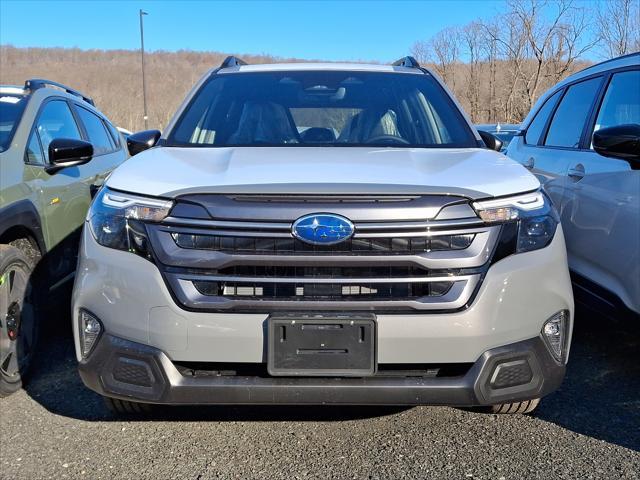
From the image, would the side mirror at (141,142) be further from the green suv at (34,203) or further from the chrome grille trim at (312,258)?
the chrome grille trim at (312,258)

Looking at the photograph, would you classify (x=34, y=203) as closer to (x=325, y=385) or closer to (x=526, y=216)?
(x=325, y=385)

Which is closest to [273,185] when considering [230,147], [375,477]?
[230,147]

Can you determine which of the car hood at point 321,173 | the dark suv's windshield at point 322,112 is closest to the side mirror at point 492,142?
the dark suv's windshield at point 322,112

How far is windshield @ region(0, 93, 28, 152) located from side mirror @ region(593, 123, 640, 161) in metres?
3.38

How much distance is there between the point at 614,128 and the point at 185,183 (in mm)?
2327

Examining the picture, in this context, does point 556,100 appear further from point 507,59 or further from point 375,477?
point 507,59

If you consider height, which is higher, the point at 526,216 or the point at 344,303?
the point at 526,216

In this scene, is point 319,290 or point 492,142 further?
point 492,142

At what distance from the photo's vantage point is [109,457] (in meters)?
2.72

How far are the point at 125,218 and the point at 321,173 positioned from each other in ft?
2.57

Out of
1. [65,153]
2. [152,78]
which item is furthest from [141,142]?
[152,78]

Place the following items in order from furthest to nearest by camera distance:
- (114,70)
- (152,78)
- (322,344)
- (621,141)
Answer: (114,70) < (152,78) < (621,141) < (322,344)

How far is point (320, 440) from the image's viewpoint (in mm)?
2846

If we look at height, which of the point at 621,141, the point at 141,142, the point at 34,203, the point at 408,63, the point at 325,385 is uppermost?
the point at 408,63
